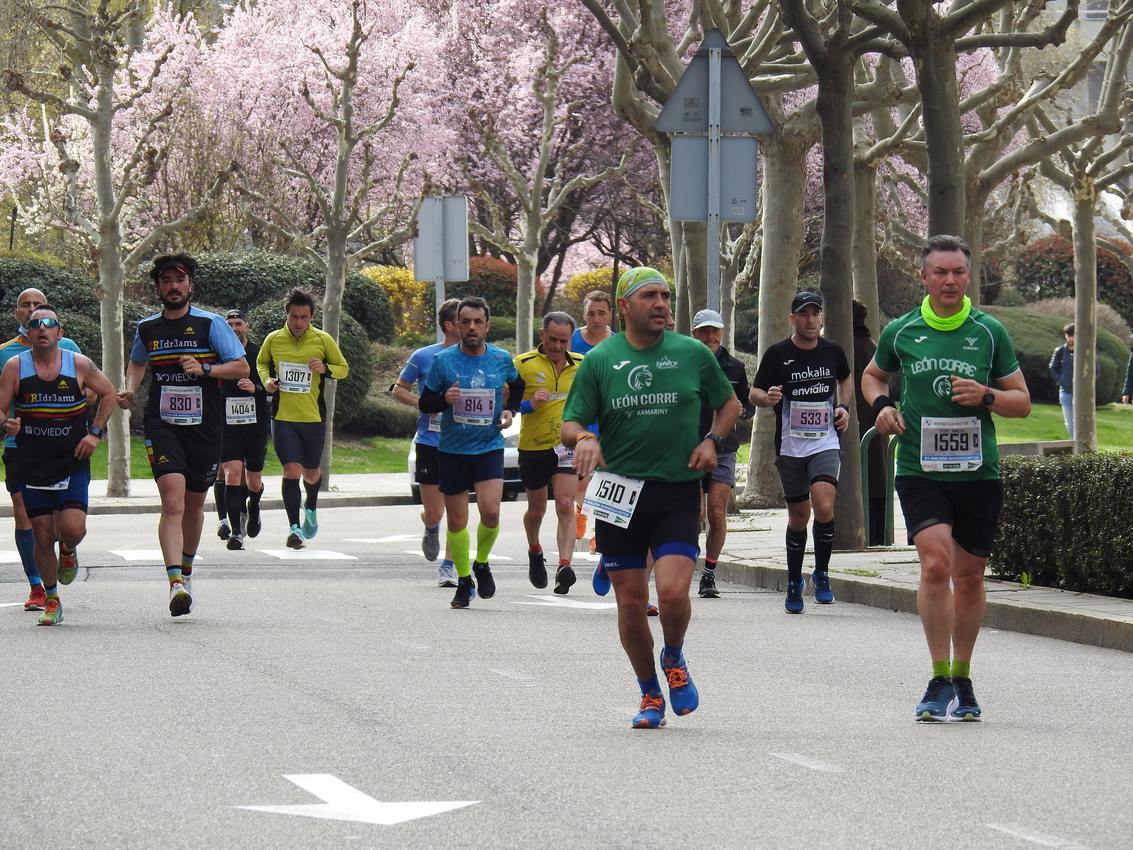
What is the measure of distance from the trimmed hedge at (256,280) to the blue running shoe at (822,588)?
833 inches

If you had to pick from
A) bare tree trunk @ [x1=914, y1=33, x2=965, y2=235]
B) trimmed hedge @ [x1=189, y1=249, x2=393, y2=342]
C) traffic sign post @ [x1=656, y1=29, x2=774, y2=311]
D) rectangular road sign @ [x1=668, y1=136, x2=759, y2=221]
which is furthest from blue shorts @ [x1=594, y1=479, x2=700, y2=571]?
trimmed hedge @ [x1=189, y1=249, x2=393, y2=342]

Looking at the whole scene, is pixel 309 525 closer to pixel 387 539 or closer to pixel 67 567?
pixel 387 539

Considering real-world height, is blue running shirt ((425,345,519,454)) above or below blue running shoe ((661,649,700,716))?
above

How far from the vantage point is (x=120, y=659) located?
993cm

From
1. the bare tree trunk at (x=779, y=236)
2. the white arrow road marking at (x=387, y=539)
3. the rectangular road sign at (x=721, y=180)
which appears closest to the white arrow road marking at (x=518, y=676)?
the rectangular road sign at (x=721, y=180)

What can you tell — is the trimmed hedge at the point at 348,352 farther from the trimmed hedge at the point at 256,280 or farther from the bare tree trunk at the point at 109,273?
the bare tree trunk at the point at 109,273

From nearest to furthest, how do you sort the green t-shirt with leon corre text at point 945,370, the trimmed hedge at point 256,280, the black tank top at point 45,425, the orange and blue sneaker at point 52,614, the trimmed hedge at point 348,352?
the green t-shirt with leon corre text at point 945,370 < the orange and blue sneaker at point 52,614 < the black tank top at point 45,425 < the trimmed hedge at point 348,352 < the trimmed hedge at point 256,280

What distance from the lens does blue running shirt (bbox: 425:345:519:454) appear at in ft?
41.5

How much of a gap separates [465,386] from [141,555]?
5.15m

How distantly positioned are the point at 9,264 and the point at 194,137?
30.2 feet

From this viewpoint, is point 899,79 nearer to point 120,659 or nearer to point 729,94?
point 729,94

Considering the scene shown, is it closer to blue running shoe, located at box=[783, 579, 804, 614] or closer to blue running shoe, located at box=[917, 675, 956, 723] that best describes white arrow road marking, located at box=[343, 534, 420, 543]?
blue running shoe, located at box=[783, 579, 804, 614]

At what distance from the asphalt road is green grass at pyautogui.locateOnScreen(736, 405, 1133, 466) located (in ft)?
70.9

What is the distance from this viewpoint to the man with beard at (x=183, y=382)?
11.9m
